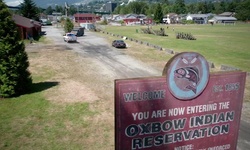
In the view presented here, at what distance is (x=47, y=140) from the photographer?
9852 mm

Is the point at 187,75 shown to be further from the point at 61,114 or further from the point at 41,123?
the point at 61,114

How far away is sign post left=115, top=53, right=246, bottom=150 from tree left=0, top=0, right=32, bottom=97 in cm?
1147

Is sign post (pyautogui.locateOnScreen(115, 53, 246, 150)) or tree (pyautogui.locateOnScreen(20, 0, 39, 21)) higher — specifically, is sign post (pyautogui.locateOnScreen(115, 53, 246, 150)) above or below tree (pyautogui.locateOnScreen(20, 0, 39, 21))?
below

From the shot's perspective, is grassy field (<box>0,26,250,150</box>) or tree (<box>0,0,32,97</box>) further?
tree (<box>0,0,32,97</box>)

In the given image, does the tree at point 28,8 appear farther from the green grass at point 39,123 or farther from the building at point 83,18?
the green grass at point 39,123

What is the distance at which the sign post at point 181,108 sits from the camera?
5328 mm

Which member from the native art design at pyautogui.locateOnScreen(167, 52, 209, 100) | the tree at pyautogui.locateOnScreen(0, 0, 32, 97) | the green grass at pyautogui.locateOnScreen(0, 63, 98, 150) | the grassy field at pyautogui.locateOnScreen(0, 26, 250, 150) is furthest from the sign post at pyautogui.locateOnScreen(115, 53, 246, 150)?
the tree at pyautogui.locateOnScreen(0, 0, 32, 97)

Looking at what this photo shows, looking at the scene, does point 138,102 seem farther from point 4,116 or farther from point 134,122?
point 4,116

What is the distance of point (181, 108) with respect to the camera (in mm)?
5809

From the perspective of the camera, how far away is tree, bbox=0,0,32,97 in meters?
14.1

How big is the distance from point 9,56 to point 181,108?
1230 centimetres

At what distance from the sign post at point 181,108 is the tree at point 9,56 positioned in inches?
452

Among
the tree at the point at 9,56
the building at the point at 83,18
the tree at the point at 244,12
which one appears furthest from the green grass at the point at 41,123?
the tree at the point at 244,12

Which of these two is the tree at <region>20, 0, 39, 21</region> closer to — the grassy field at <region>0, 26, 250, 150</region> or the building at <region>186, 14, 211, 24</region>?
the grassy field at <region>0, 26, 250, 150</region>
